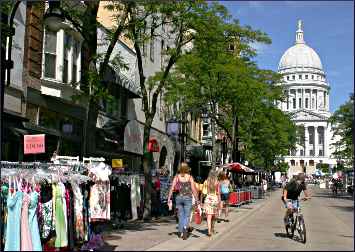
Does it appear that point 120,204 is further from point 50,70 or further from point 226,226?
point 50,70

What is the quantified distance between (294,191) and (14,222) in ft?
21.9

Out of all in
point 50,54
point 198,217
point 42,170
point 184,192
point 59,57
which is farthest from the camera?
point 59,57

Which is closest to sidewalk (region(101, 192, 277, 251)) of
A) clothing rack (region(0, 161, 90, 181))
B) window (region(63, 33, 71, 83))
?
clothing rack (region(0, 161, 90, 181))

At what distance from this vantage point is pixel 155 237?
40.5ft

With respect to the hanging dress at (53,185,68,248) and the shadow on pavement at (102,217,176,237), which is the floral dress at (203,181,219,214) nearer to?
the shadow on pavement at (102,217,176,237)

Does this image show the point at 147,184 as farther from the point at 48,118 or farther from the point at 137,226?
the point at 48,118

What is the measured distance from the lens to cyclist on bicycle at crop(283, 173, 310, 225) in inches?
495

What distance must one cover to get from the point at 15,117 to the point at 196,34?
21.1 ft

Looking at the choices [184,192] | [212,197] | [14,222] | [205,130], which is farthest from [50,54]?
[205,130]

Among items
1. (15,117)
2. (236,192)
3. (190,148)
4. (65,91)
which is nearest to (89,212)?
(15,117)

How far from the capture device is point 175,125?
33.4m

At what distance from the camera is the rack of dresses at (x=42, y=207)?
28.0 ft

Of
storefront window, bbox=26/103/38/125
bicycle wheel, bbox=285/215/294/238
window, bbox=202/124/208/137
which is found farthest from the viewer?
window, bbox=202/124/208/137

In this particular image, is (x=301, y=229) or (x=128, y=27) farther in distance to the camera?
(x=128, y=27)
